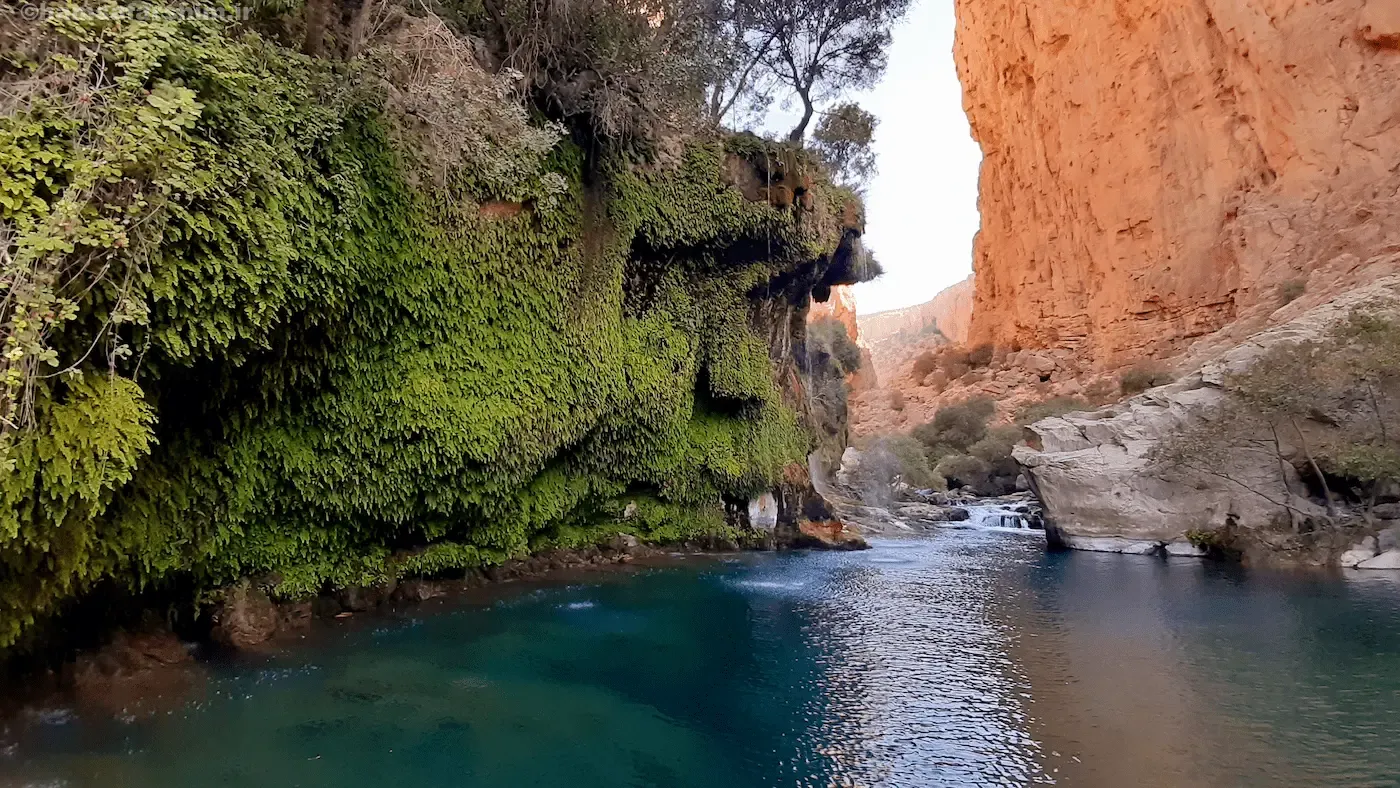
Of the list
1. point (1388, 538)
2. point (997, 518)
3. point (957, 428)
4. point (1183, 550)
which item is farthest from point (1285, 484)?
point (957, 428)

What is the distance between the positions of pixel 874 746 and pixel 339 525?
820 centimetres

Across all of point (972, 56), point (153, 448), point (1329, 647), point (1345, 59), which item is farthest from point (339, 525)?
point (972, 56)

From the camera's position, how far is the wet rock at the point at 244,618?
9.41 metres

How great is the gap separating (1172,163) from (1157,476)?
28466mm

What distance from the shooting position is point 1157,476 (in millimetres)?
20469

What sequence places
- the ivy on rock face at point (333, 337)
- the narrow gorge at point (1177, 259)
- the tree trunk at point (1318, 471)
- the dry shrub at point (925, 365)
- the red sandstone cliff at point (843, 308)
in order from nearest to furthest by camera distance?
the ivy on rock face at point (333, 337) → the tree trunk at point (1318, 471) → the narrow gorge at point (1177, 259) → the dry shrub at point (925, 365) → the red sandstone cliff at point (843, 308)

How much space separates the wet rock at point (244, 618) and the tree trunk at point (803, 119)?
1783 centimetres

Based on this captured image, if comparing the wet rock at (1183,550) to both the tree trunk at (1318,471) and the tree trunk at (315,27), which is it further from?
the tree trunk at (315,27)

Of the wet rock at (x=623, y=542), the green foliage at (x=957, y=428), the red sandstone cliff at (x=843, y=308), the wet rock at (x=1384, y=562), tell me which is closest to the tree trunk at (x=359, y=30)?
the wet rock at (x=623, y=542)

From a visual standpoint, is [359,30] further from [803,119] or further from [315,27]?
[803,119]

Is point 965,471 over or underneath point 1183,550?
over

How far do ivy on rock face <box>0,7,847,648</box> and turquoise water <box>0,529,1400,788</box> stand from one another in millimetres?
1732

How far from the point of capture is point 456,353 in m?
11.6

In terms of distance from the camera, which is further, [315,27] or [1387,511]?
[1387,511]
